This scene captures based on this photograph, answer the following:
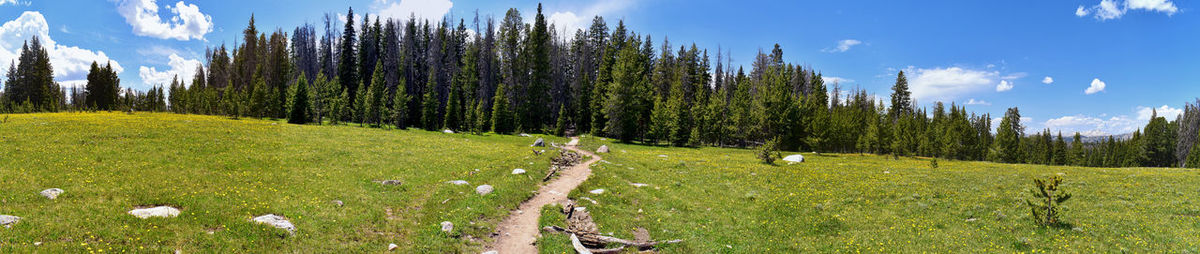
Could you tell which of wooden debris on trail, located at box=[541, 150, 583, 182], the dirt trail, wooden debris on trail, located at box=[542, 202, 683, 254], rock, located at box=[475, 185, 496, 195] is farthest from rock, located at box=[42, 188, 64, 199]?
wooden debris on trail, located at box=[541, 150, 583, 182]

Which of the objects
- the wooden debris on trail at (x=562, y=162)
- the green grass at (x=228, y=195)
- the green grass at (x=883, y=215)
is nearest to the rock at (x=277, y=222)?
the green grass at (x=228, y=195)

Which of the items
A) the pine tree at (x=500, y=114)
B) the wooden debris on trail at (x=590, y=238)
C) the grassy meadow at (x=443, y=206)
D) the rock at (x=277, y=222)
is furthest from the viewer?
the pine tree at (x=500, y=114)

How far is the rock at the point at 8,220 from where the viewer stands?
33.6ft

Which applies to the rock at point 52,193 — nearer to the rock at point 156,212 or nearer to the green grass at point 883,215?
the rock at point 156,212

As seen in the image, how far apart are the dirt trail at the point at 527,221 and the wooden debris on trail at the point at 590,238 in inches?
38.2

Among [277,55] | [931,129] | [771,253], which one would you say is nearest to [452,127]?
[277,55]

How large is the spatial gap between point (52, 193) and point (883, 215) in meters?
29.1

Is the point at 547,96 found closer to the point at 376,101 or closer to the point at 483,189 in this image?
the point at 376,101

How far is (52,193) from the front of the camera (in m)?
13.3

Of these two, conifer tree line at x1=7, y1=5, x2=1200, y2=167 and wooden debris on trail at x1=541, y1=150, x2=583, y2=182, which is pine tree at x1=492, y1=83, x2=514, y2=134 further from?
wooden debris on trail at x1=541, y1=150, x2=583, y2=182


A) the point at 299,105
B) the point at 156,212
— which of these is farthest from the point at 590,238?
the point at 299,105

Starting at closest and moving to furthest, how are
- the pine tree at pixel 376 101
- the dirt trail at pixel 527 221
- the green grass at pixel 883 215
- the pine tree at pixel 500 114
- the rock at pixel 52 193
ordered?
the rock at pixel 52 193 < the dirt trail at pixel 527 221 < the green grass at pixel 883 215 < the pine tree at pixel 376 101 < the pine tree at pixel 500 114

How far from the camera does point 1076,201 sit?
67.5ft

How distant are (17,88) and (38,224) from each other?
144175mm
